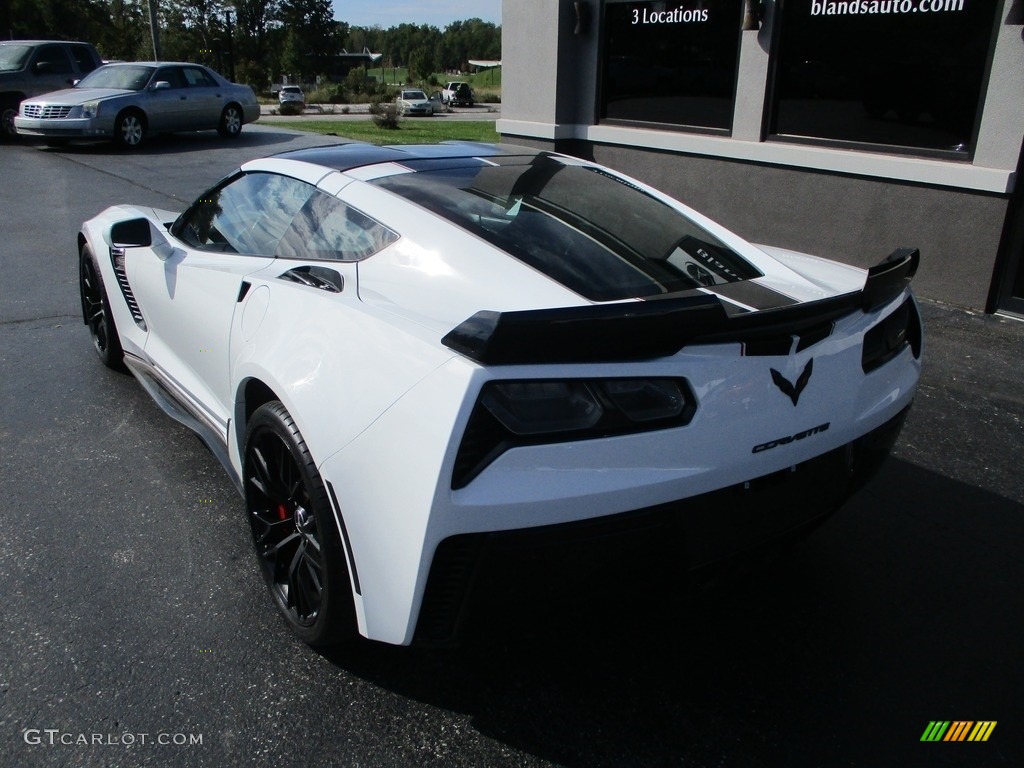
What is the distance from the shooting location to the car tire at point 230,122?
17.9 metres

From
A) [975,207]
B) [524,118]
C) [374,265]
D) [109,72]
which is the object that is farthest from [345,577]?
[109,72]

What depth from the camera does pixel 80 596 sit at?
2.91 meters

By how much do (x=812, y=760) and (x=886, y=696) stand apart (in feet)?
1.26

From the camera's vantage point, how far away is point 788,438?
7.44 feet

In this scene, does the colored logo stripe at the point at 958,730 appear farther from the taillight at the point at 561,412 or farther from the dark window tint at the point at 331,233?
the dark window tint at the point at 331,233

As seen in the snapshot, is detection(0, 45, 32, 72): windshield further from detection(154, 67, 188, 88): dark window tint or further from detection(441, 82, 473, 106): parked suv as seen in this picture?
detection(441, 82, 473, 106): parked suv

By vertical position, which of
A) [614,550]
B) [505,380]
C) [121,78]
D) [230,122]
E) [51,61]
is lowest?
[230,122]

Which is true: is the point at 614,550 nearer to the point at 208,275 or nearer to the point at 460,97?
the point at 208,275

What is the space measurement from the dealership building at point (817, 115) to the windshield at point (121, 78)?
9.45m

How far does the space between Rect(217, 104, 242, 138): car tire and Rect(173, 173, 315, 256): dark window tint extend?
49.8ft

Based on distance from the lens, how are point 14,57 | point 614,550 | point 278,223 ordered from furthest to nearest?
point 14,57 < point 278,223 < point 614,550

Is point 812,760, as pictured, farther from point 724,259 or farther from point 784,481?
point 724,259

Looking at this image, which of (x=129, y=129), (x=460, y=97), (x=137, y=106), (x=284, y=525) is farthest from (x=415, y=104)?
(x=284, y=525)

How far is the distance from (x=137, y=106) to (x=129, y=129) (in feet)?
1.50
